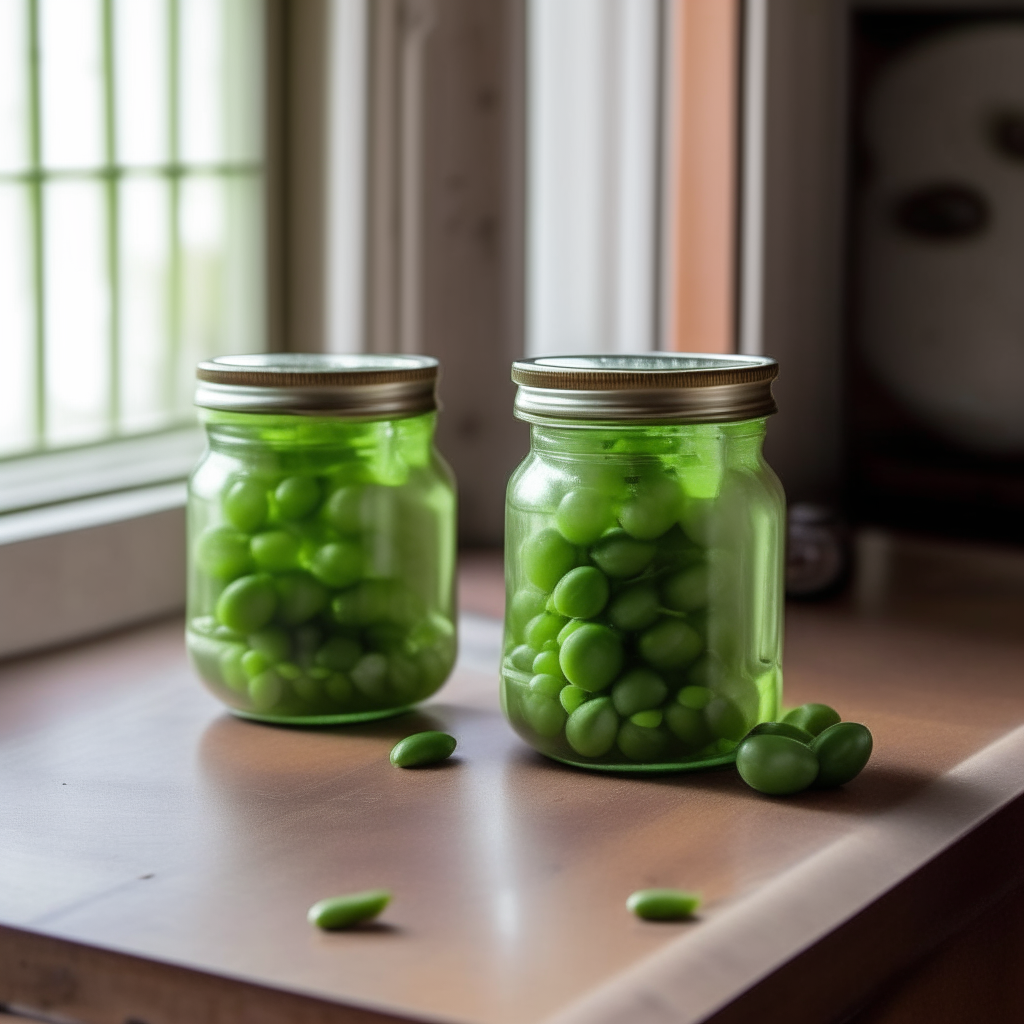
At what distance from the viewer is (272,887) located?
0.77 m

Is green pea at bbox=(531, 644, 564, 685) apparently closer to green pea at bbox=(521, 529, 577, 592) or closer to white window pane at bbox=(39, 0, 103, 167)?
green pea at bbox=(521, 529, 577, 592)

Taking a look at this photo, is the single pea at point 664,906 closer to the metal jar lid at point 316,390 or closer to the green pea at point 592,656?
the green pea at point 592,656

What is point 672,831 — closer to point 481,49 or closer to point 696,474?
point 696,474

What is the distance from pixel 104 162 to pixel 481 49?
413 mm

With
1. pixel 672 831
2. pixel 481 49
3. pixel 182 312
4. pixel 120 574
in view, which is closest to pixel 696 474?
pixel 672 831

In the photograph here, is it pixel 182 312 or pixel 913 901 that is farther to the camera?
pixel 182 312

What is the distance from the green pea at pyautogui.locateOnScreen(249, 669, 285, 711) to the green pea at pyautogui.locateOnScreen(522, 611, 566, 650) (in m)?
0.18

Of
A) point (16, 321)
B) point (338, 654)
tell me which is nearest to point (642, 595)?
point (338, 654)

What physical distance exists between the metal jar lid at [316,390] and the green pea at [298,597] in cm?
10

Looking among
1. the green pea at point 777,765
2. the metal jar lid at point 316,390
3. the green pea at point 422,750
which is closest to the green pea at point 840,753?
the green pea at point 777,765

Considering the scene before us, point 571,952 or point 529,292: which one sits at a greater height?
point 529,292

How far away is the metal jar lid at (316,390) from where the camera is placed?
98 cm

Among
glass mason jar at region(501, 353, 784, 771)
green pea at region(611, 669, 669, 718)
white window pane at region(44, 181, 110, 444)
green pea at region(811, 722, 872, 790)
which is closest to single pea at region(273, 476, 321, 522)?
glass mason jar at region(501, 353, 784, 771)

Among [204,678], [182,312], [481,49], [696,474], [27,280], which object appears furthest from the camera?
→ [481,49]
